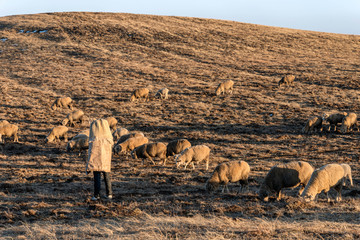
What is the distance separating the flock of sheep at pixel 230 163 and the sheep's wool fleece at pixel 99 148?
4.17m

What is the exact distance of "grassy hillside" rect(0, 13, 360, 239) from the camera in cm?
885

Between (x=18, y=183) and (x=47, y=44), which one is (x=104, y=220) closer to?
(x=18, y=183)

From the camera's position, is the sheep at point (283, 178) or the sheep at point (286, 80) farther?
the sheep at point (286, 80)

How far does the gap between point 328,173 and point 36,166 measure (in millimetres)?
13414

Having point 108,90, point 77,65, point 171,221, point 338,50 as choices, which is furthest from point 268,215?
point 338,50

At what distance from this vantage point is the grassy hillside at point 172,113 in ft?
29.0

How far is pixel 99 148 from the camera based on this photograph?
10.5 metres

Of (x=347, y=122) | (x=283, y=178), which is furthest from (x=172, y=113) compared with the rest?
(x=283, y=178)

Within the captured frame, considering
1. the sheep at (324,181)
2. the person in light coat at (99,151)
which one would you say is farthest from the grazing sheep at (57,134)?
the sheep at (324,181)

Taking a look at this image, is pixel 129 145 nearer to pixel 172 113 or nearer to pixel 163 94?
pixel 172 113

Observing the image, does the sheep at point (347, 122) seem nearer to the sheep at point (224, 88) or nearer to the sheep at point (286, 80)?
the sheep at point (224, 88)

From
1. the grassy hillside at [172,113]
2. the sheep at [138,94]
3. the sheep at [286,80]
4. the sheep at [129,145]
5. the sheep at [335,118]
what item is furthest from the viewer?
the sheep at [286,80]

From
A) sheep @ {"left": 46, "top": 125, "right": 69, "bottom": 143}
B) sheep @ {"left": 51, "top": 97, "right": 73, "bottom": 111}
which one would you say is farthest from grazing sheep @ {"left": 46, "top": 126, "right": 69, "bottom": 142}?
sheep @ {"left": 51, "top": 97, "right": 73, "bottom": 111}

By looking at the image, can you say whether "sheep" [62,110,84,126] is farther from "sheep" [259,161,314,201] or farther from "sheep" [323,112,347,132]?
"sheep" [259,161,314,201]
